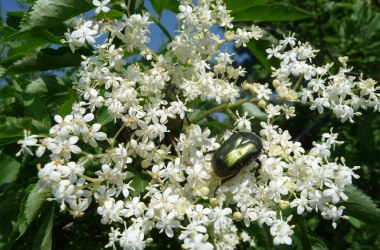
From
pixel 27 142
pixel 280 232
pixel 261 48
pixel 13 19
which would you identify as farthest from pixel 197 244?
pixel 13 19

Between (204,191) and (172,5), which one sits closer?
(204,191)

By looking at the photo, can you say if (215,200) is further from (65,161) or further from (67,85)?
(67,85)

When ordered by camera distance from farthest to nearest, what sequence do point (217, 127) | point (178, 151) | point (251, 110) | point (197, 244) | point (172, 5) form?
1. point (251, 110)
2. point (172, 5)
3. point (217, 127)
4. point (178, 151)
5. point (197, 244)

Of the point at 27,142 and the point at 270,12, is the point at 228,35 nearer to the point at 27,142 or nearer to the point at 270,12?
the point at 270,12

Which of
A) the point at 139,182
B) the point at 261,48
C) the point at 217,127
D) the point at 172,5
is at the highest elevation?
the point at 172,5

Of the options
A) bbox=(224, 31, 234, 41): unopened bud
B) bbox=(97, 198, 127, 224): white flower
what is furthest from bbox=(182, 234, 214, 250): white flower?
bbox=(224, 31, 234, 41): unopened bud

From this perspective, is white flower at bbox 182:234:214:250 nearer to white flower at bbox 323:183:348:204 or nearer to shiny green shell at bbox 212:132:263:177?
shiny green shell at bbox 212:132:263:177
